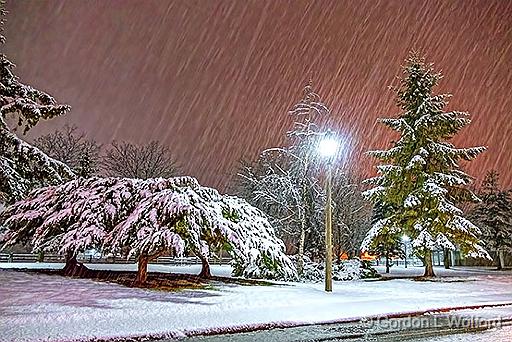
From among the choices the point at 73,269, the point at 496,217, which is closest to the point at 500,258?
the point at 496,217

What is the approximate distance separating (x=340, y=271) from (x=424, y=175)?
6397 mm

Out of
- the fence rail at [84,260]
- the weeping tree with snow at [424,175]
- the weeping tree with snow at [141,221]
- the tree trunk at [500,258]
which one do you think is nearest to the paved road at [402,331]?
the weeping tree with snow at [141,221]

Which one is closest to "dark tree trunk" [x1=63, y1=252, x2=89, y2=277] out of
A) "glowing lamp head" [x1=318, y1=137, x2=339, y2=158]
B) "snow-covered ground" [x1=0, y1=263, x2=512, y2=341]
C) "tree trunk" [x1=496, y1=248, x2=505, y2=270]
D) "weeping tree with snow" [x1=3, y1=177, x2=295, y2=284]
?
"snow-covered ground" [x1=0, y1=263, x2=512, y2=341]

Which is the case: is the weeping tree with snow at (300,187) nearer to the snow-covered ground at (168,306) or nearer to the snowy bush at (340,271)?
the snowy bush at (340,271)

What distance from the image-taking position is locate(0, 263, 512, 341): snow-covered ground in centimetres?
923

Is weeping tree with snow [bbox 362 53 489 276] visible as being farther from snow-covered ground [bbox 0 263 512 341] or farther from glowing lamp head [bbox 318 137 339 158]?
glowing lamp head [bbox 318 137 339 158]

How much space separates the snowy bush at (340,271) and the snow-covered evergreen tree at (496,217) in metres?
22.5

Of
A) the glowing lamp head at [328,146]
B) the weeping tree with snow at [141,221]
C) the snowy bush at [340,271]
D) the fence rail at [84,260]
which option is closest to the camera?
the weeping tree with snow at [141,221]

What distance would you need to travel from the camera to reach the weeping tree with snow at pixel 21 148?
63.0 feet

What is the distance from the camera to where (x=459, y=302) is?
14.7 metres

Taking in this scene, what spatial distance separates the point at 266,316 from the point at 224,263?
33144mm

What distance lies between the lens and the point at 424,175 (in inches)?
1048

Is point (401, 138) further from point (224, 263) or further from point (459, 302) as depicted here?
point (224, 263)

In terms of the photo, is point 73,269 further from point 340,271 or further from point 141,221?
point 340,271
